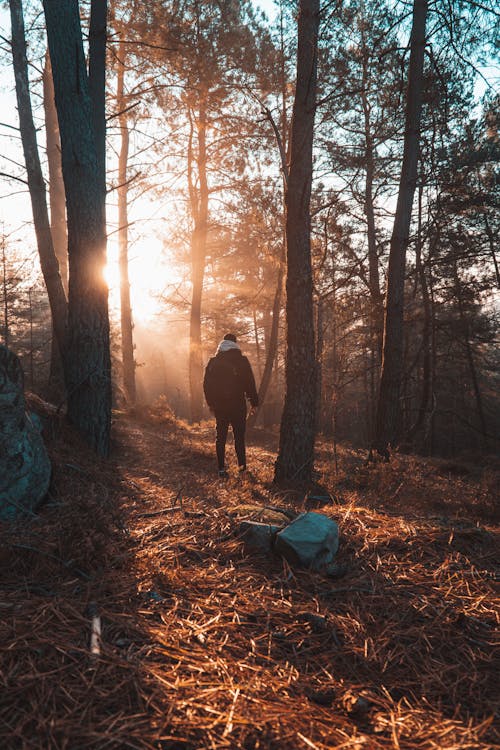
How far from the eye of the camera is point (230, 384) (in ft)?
21.9

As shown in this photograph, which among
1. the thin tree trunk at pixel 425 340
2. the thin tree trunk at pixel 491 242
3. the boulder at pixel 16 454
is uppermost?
the thin tree trunk at pixel 491 242

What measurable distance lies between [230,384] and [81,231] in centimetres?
306

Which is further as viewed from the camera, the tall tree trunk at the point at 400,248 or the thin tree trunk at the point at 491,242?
the thin tree trunk at the point at 491,242

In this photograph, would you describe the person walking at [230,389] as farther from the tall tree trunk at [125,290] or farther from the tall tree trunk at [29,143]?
the tall tree trunk at [125,290]

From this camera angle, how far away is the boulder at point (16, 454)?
276 centimetres

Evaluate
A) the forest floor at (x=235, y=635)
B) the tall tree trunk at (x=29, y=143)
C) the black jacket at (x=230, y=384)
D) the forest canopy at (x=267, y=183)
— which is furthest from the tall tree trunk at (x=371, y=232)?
the forest floor at (x=235, y=635)

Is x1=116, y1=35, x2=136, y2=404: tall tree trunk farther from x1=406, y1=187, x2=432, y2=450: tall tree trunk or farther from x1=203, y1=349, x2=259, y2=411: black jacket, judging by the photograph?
x1=406, y1=187, x2=432, y2=450: tall tree trunk

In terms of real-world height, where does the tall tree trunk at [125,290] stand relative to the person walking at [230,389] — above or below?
above

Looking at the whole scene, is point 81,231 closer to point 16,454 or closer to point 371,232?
point 16,454

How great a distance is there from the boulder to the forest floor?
0.17 m

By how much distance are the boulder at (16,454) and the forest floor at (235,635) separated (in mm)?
173

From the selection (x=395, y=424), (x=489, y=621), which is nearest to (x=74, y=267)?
(x=489, y=621)

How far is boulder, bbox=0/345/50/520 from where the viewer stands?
276cm

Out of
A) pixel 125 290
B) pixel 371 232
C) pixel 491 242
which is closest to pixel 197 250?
pixel 125 290
